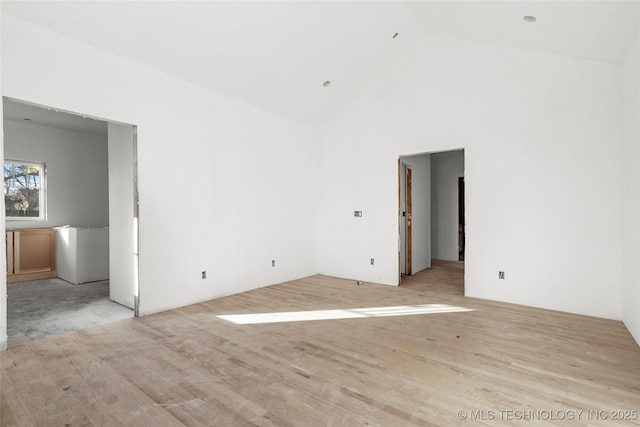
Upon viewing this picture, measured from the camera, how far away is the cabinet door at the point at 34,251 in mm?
5629

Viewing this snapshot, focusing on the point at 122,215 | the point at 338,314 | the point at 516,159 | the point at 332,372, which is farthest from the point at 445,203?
the point at 122,215

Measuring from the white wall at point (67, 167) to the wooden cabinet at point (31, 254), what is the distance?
0.46 meters

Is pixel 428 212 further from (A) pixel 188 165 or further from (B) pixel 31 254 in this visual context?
(B) pixel 31 254

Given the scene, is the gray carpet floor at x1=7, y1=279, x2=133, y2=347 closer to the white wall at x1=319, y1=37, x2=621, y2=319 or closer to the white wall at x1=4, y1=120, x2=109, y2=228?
the white wall at x1=4, y1=120, x2=109, y2=228

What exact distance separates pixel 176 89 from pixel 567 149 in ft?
16.1

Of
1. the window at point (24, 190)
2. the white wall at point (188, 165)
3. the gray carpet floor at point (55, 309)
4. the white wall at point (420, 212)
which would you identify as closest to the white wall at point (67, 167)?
the window at point (24, 190)

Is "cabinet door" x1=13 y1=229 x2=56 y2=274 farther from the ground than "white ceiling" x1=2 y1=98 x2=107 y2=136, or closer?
closer

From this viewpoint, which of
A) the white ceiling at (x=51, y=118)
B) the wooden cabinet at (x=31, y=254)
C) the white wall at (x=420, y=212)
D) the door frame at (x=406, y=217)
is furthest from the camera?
the white wall at (x=420, y=212)

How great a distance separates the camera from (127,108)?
11.6ft

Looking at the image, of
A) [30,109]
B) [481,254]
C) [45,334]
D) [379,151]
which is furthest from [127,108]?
[481,254]

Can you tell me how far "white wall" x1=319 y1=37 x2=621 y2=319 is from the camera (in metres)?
3.68

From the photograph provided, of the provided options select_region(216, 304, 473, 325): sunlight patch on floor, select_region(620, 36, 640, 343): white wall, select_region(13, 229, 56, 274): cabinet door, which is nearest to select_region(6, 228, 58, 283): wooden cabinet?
select_region(13, 229, 56, 274): cabinet door

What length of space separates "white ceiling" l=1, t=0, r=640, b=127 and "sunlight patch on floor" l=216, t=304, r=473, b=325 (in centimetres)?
311

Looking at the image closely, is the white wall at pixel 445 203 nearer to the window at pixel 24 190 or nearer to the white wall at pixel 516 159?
the white wall at pixel 516 159
